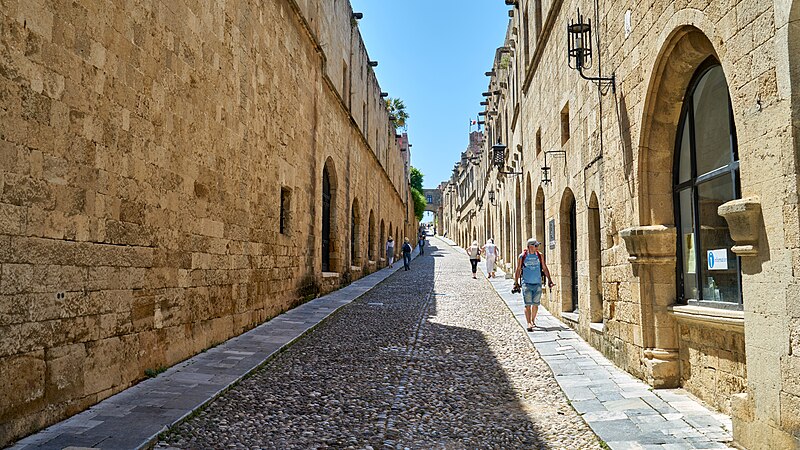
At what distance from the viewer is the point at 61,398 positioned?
158 inches

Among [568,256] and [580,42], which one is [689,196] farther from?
[568,256]

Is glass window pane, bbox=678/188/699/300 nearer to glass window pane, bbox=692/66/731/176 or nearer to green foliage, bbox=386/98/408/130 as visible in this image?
glass window pane, bbox=692/66/731/176

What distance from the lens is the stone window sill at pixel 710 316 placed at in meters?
3.97

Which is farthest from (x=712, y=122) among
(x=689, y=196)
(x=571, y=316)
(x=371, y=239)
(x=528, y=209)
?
(x=371, y=239)

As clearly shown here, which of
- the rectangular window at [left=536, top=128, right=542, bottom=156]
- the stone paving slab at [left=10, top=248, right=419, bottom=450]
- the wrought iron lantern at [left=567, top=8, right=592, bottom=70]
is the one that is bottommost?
the stone paving slab at [left=10, top=248, right=419, bottom=450]

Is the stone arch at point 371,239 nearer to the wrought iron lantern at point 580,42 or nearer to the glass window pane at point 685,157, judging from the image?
the wrought iron lantern at point 580,42

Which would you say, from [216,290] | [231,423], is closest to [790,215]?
[231,423]

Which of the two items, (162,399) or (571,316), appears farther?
(571,316)

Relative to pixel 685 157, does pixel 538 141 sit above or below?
above

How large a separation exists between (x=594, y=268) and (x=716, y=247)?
3060 millimetres

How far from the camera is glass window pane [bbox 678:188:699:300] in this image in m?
4.93

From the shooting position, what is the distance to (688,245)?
16.6 feet

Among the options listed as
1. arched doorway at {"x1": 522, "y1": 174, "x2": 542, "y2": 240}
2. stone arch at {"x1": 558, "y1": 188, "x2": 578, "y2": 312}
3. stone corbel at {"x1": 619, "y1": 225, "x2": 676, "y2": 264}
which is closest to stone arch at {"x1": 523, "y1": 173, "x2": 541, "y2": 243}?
Result: arched doorway at {"x1": 522, "y1": 174, "x2": 542, "y2": 240}

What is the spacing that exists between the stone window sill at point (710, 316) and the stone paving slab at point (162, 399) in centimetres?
412
